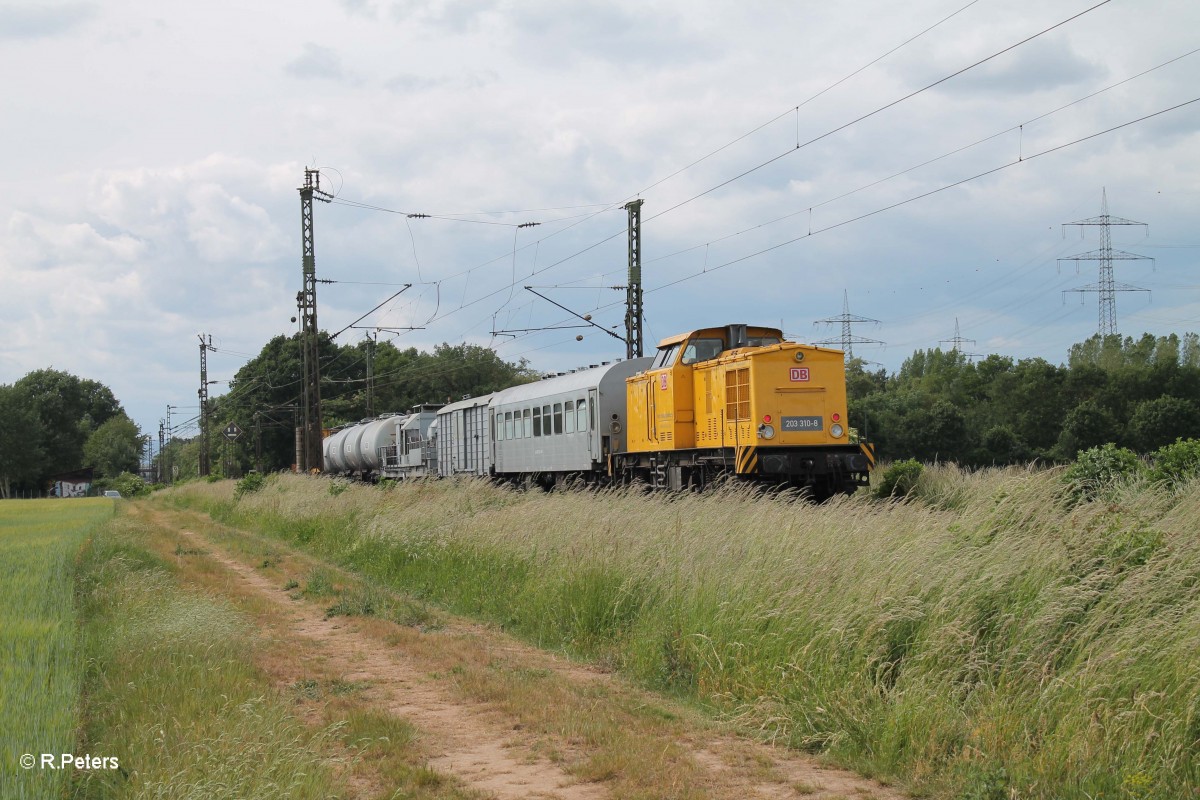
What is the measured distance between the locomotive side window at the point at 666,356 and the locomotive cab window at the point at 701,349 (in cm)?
32

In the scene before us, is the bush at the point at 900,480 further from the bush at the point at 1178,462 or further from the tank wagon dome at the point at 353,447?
the tank wagon dome at the point at 353,447

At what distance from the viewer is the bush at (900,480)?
20828 mm

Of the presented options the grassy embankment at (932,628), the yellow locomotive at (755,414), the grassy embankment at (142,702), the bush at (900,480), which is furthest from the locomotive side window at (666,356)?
the grassy embankment at (142,702)

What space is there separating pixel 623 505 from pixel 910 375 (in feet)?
405

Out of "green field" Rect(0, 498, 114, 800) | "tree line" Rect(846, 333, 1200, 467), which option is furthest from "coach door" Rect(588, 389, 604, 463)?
"tree line" Rect(846, 333, 1200, 467)

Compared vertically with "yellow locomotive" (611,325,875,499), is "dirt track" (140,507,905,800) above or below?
below

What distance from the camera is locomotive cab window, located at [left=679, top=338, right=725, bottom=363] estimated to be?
71.4 ft

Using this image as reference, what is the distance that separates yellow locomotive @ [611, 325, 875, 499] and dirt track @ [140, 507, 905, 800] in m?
8.30

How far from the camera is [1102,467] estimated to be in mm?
13516

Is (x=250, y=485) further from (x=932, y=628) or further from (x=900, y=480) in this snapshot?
(x=932, y=628)

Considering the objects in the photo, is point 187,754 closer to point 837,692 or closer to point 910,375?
point 837,692

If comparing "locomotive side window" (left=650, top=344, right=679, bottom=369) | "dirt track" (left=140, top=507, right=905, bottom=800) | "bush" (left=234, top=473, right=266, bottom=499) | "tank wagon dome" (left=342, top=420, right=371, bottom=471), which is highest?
"locomotive side window" (left=650, top=344, right=679, bottom=369)

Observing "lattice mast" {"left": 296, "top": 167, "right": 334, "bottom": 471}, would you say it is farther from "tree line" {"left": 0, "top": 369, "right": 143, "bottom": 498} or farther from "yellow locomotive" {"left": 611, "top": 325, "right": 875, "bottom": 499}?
"tree line" {"left": 0, "top": 369, "right": 143, "bottom": 498}

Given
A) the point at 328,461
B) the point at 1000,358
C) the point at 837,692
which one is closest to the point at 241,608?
the point at 837,692
